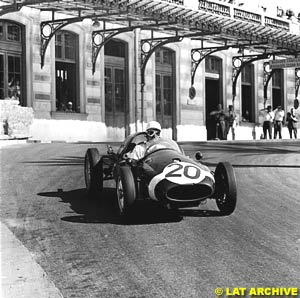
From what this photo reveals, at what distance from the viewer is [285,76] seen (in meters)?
38.9

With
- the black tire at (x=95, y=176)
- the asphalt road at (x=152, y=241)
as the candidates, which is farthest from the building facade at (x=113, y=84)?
the black tire at (x=95, y=176)

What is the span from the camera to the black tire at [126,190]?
25.7ft

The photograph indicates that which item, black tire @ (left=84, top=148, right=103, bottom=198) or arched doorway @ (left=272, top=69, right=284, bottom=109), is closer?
black tire @ (left=84, top=148, right=103, bottom=198)

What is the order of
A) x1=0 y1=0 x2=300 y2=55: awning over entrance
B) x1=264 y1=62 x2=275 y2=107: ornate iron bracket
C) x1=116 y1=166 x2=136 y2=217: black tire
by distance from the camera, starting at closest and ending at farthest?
1. x1=116 y1=166 x2=136 y2=217: black tire
2. x1=0 y1=0 x2=300 y2=55: awning over entrance
3. x1=264 y1=62 x2=275 y2=107: ornate iron bracket

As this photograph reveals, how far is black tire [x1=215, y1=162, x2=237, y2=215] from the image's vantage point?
809 cm

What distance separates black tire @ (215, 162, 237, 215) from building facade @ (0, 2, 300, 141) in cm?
1680

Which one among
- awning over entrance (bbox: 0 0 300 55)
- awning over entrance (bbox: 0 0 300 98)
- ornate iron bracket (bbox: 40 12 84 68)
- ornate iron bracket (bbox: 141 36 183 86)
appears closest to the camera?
awning over entrance (bbox: 0 0 300 55)

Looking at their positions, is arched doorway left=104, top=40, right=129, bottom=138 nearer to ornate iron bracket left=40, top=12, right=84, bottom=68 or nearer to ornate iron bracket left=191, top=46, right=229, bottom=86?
ornate iron bracket left=40, top=12, right=84, bottom=68

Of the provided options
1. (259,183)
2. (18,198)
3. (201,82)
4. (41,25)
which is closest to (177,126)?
(201,82)

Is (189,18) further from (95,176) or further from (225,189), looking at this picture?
(225,189)

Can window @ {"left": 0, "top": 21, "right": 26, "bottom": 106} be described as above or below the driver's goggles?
above

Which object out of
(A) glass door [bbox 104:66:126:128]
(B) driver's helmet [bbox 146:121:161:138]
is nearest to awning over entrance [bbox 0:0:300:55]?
(A) glass door [bbox 104:66:126:128]

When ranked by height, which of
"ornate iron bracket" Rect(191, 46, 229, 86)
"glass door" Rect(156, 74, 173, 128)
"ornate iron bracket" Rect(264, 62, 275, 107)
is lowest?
"glass door" Rect(156, 74, 173, 128)

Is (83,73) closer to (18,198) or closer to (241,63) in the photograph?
(241,63)
